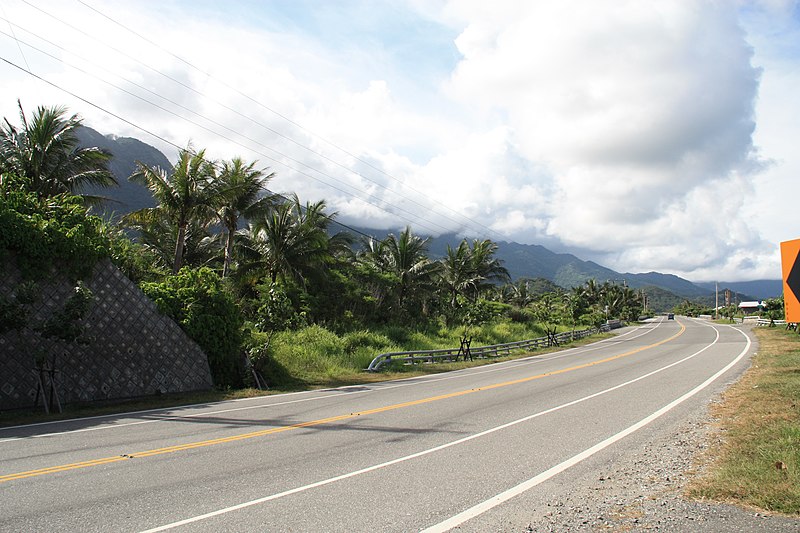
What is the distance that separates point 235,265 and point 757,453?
28855 mm

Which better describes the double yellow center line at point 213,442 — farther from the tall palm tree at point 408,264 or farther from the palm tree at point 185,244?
the palm tree at point 185,244

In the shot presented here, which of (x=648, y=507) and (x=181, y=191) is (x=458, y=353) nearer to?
(x=181, y=191)

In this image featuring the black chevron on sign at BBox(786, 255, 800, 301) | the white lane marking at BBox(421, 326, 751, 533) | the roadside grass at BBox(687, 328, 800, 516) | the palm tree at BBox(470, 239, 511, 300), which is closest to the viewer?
the white lane marking at BBox(421, 326, 751, 533)

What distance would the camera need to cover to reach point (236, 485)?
597 cm

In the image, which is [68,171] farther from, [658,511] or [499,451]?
[658,511]

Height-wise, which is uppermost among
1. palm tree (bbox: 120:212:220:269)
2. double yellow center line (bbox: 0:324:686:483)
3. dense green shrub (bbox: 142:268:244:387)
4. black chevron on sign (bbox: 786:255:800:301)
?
palm tree (bbox: 120:212:220:269)

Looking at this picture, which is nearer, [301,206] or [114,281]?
[114,281]

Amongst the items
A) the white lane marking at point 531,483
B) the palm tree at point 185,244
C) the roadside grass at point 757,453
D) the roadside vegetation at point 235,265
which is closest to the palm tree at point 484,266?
the roadside vegetation at point 235,265

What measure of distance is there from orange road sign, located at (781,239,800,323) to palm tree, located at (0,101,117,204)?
22.3m

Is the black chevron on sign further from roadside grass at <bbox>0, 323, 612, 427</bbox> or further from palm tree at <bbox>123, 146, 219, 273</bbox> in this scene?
palm tree at <bbox>123, 146, 219, 273</bbox>

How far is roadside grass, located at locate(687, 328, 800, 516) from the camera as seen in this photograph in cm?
525

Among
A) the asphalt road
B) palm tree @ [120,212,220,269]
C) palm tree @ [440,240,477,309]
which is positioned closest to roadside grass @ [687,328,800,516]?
the asphalt road

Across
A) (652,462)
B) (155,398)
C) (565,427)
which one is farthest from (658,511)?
(155,398)

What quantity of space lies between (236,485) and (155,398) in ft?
33.0
